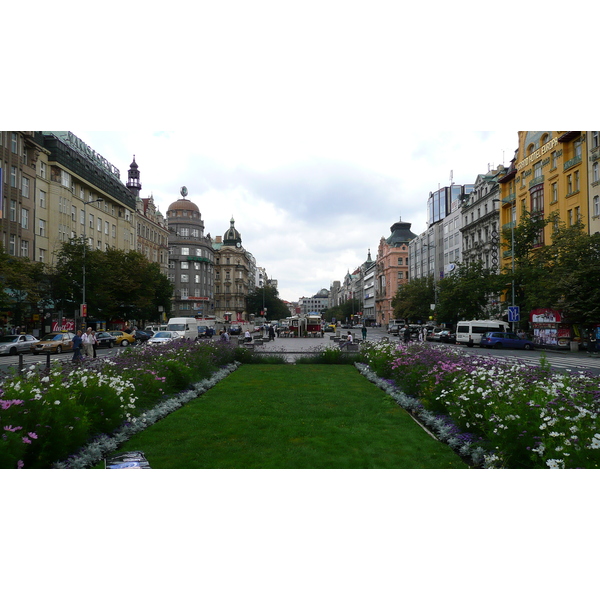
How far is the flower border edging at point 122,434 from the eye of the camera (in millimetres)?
6941

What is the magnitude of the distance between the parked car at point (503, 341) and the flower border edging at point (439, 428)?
29.1 m

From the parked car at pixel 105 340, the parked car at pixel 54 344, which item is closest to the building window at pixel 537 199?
the parked car at pixel 105 340

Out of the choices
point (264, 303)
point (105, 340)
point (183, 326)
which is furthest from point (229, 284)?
point (105, 340)

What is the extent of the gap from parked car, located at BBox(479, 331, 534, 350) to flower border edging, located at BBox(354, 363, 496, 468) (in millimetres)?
29058

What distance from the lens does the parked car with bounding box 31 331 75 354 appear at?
32.9 meters

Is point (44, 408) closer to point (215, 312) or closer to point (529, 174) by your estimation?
point (529, 174)

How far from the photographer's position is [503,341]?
4047cm


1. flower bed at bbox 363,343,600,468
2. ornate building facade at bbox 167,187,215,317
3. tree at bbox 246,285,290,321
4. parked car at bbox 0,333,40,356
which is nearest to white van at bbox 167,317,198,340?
parked car at bbox 0,333,40,356

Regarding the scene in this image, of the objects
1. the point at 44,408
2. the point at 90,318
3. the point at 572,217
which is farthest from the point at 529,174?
the point at 44,408

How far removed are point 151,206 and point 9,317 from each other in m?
52.9

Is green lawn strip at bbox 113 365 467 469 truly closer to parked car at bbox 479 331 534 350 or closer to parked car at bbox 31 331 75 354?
parked car at bbox 31 331 75 354

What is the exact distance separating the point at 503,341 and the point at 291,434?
35.9 meters

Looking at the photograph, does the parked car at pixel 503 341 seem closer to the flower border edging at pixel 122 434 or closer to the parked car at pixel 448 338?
the parked car at pixel 448 338

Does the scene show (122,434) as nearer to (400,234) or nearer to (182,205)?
(182,205)
